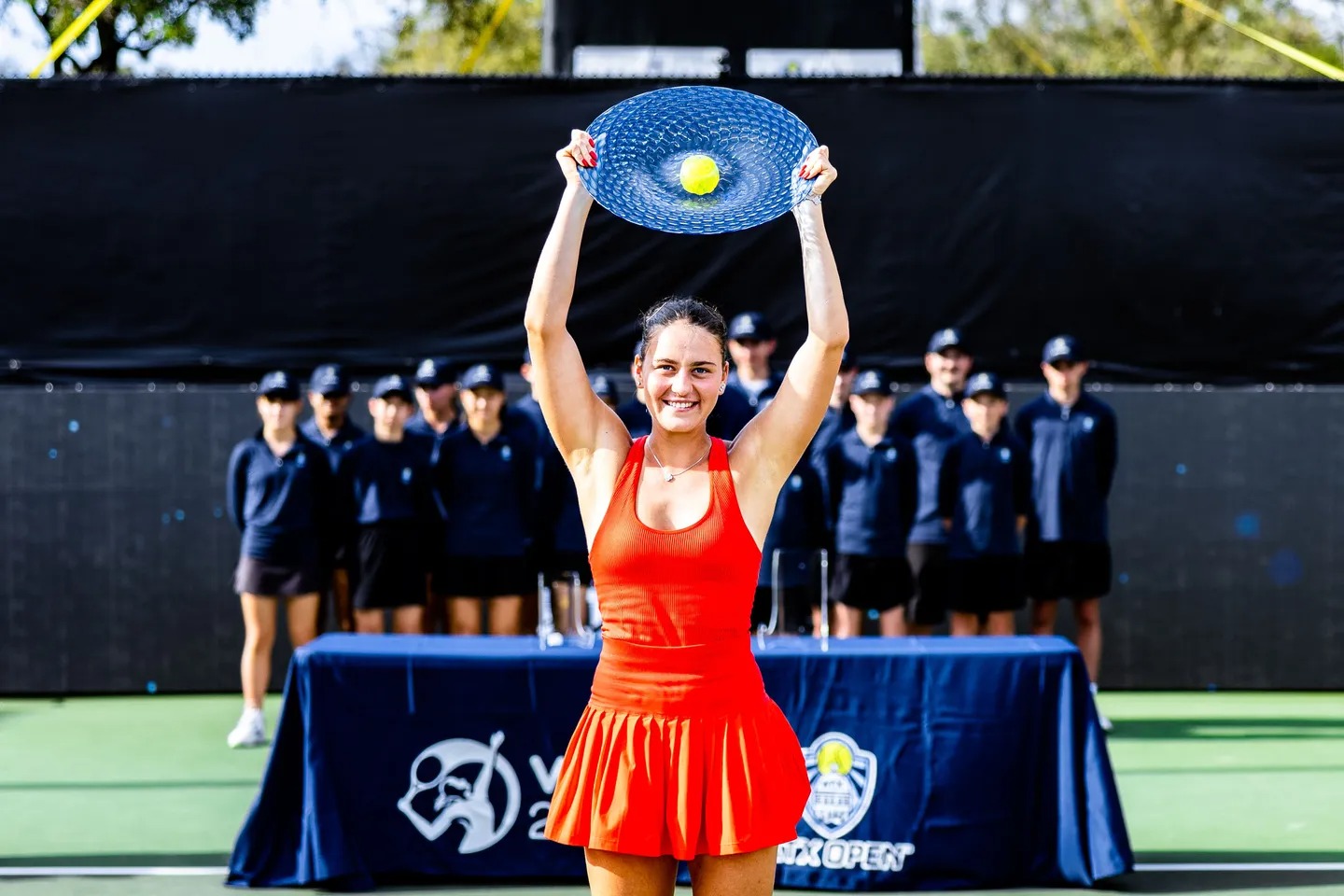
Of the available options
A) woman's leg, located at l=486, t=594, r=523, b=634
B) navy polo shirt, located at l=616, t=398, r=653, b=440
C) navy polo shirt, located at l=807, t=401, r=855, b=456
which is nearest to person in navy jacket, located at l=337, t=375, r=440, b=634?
woman's leg, located at l=486, t=594, r=523, b=634

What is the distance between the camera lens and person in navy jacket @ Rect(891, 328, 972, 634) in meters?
7.91

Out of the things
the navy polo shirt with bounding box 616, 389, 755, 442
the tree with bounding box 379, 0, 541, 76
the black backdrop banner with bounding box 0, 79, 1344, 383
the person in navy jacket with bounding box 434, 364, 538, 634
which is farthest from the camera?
the tree with bounding box 379, 0, 541, 76

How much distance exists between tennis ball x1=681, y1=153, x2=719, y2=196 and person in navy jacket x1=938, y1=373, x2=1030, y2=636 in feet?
16.5

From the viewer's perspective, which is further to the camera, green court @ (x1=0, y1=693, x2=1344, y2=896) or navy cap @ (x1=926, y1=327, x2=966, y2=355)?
navy cap @ (x1=926, y1=327, x2=966, y2=355)

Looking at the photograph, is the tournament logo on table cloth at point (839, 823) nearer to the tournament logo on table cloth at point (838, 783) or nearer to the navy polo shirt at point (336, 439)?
the tournament logo on table cloth at point (838, 783)

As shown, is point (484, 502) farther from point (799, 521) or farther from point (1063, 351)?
point (1063, 351)

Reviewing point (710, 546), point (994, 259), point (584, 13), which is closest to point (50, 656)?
point (584, 13)

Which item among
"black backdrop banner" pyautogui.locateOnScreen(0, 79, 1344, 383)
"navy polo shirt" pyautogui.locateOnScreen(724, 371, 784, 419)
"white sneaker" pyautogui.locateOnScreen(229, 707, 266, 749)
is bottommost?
"white sneaker" pyautogui.locateOnScreen(229, 707, 266, 749)

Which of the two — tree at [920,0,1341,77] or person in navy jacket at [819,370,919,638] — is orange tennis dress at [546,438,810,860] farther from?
tree at [920,0,1341,77]

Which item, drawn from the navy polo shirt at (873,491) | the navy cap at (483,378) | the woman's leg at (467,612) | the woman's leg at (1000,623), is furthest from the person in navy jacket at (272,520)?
the woman's leg at (1000,623)

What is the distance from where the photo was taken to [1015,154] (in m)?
9.08

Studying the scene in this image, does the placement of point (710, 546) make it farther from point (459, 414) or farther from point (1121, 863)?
point (459, 414)

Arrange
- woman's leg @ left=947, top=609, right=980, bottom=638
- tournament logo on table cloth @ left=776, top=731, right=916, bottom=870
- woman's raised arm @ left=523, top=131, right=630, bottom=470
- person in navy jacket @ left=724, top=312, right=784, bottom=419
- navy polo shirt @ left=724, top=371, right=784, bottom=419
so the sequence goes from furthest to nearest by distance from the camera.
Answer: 1. woman's leg @ left=947, top=609, right=980, bottom=638
2. person in navy jacket @ left=724, top=312, right=784, bottom=419
3. navy polo shirt @ left=724, top=371, right=784, bottom=419
4. tournament logo on table cloth @ left=776, top=731, right=916, bottom=870
5. woman's raised arm @ left=523, top=131, right=630, bottom=470

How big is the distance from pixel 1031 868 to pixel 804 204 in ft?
9.82
